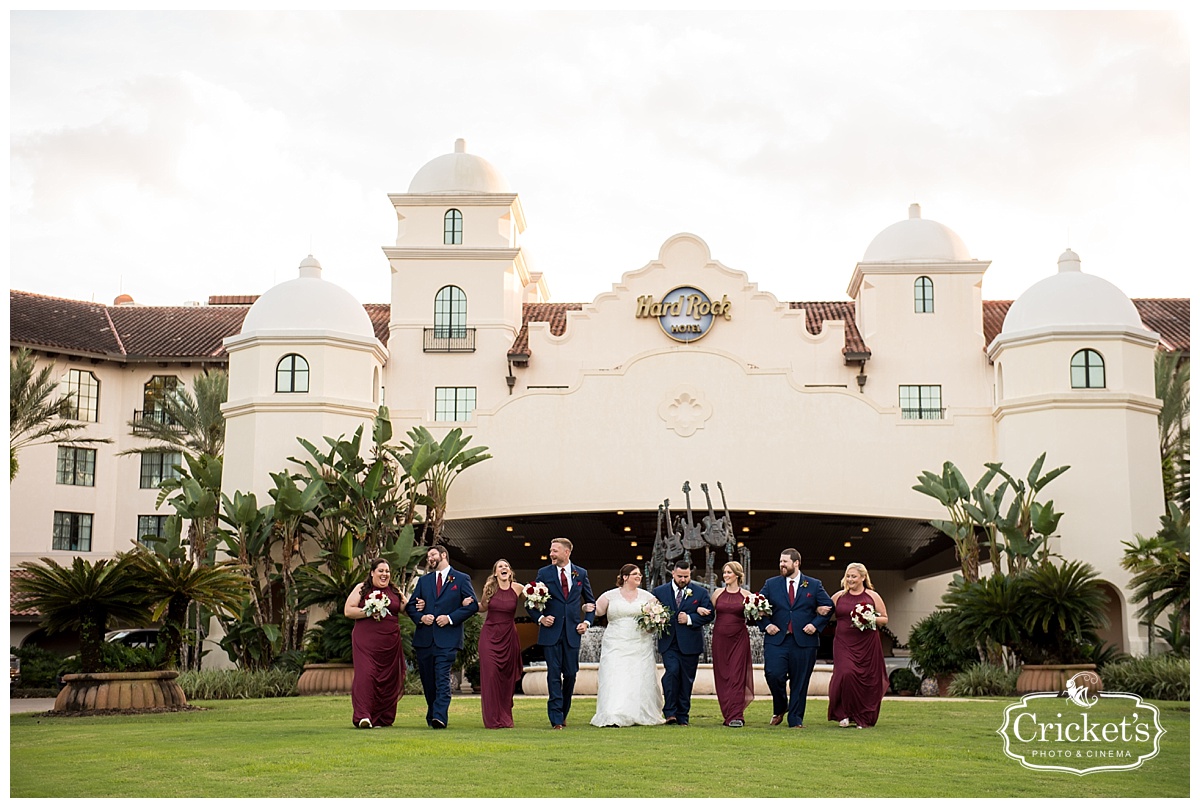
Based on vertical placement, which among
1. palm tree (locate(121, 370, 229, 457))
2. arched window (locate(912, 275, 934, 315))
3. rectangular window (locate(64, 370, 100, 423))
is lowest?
palm tree (locate(121, 370, 229, 457))

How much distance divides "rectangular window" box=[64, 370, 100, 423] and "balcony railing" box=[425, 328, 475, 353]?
11.5m

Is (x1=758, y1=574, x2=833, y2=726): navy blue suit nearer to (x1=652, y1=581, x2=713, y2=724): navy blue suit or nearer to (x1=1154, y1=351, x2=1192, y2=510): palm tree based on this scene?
(x1=652, y1=581, x2=713, y2=724): navy blue suit

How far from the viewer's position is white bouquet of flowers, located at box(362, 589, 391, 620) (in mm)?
14570

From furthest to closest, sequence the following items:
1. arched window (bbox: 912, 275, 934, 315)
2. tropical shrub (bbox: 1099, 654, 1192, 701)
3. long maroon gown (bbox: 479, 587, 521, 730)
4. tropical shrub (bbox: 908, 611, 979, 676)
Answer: arched window (bbox: 912, 275, 934, 315) < tropical shrub (bbox: 908, 611, 979, 676) < tropical shrub (bbox: 1099, 654, 1192, 701) < long maroon gown (bbox: 479, 587, 521, 730)

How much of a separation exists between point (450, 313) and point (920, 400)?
1293 cm

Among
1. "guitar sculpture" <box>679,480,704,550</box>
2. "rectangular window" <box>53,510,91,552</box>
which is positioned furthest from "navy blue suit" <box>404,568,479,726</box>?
"rectangular window" <box>53,510,91,552</box>

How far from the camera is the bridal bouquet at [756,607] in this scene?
1476cm

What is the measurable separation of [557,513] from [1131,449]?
12790 millimetres

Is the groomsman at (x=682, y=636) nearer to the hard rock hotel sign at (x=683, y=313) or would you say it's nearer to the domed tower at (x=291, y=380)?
the domed tower at (x=291, y=380)

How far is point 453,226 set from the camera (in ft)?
130

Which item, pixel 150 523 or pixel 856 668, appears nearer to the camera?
pixel 856 668

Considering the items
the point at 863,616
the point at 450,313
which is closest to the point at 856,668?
the point at 863,616

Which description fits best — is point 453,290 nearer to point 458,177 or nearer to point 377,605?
point 458,177

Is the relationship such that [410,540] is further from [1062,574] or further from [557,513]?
[1062,574]
